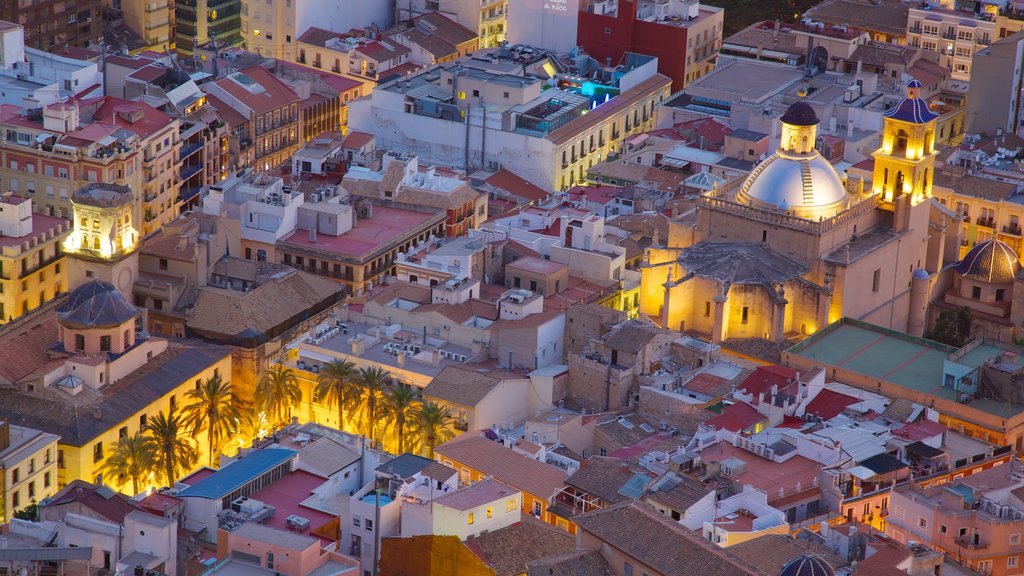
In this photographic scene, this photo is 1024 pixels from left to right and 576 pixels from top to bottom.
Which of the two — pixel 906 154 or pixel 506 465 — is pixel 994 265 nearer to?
pixel 906 154

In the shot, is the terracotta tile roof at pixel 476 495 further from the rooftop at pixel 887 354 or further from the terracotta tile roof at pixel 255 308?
the rooftop at pixel 887 354

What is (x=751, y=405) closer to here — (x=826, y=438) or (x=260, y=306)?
(x=826, y=438)

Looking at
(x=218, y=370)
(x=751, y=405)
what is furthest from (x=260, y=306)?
(x=751, y=405)

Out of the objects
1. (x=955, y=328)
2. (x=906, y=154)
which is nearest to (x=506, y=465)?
(x=906, y=154)

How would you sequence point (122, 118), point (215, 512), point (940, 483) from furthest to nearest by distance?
1. point (122, 118)
2. point (940, 483)
3. point (215, 512)

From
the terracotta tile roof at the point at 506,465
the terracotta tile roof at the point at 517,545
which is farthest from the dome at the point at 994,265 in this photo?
the terracotta tile roof at the point at 517,545

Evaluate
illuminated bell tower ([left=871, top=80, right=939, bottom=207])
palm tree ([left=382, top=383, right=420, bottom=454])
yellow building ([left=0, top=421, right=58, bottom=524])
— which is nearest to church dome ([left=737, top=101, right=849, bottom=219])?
illuminated bell tower ([left=871, top=80, right=939, bottom=207])
